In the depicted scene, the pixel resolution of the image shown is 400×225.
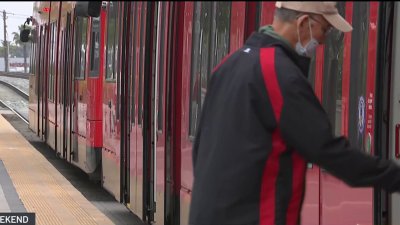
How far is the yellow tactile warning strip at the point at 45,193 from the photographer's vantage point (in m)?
7.55

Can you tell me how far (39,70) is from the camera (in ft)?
52.0

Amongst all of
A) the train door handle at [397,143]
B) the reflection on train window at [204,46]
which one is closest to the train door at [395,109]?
the train door handle at [397,143]

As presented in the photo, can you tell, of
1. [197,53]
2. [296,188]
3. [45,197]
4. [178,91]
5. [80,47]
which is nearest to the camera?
[296,188]

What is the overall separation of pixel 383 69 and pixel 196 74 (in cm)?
169

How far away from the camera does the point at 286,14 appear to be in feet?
8.69

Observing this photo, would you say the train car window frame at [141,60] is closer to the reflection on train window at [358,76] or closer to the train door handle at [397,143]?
the reflection on train window at [358,76]

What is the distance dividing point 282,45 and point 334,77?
1.32 metres

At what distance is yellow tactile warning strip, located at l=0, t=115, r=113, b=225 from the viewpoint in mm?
7547

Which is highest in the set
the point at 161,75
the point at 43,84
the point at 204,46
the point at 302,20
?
the point at 302,20

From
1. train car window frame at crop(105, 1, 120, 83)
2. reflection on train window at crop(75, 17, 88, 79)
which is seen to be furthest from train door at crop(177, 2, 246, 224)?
reflection on train window at crop(75, 17, 88, 79)

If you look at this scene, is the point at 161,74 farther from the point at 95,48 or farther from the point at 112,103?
the point at 95,48

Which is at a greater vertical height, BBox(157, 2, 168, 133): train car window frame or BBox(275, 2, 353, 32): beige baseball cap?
BBox(275, 2, 353, 32): beige baseball cap

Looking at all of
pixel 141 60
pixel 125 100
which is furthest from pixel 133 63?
pixel 125 100

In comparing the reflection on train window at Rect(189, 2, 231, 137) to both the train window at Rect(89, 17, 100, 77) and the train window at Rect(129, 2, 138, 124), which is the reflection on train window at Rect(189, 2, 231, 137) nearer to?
the train window at Rect(129, 2, 138, 124)
